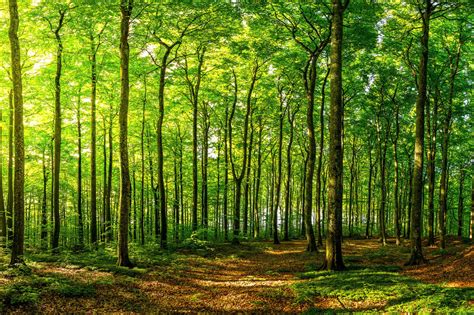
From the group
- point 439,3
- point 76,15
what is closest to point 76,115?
point 76,15

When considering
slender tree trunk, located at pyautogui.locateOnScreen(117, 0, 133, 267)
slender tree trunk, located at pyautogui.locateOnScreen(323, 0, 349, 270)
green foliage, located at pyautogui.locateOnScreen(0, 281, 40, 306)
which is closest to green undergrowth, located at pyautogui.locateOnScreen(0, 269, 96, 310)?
green foliage, located at pyautogui.locateOnScreen(0, 281, 40, 306)

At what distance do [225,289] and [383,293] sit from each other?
217 inches

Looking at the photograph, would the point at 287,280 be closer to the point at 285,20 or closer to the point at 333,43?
the point at 333,43

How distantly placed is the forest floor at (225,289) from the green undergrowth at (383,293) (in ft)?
0.07

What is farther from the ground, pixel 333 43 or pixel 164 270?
pixel 333 43

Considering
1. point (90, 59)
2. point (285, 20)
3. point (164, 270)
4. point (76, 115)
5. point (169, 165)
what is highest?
point (285, 20)

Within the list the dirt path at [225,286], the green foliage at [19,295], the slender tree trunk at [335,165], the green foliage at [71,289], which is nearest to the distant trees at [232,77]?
the slender tree trunk at [335,165]

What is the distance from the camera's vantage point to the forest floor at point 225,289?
866 centimetres

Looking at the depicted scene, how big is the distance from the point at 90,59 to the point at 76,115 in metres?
8.22

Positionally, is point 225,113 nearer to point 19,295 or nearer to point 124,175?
point 124,175

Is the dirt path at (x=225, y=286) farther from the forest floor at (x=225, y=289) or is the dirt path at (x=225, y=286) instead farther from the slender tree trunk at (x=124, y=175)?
the slender tree trunk at (x=124, y=175)

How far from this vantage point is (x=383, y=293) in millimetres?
9359

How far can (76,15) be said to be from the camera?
16984 millimetres

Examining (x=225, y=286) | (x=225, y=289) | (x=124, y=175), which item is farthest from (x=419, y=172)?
(x=124, y=175)
